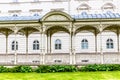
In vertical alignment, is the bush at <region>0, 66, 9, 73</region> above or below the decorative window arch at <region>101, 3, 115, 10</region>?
below

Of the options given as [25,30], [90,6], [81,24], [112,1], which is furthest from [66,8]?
[81,24]

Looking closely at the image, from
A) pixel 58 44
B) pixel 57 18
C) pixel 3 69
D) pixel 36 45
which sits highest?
pixel 57 18

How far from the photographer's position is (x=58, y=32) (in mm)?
34781

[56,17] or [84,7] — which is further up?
[84,7]

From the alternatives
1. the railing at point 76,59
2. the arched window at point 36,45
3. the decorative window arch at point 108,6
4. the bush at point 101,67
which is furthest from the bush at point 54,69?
the decorative window arch at point 108,6

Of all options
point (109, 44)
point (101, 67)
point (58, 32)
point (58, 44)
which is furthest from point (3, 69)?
point (109, 44)

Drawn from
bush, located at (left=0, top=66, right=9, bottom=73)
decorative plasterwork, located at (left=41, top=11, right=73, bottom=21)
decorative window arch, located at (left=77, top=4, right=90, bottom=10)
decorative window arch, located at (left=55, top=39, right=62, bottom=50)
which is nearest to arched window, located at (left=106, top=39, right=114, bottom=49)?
decorative window arch, located at (left=77, top=4, right=90, bottom=10)

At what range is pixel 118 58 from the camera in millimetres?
26531

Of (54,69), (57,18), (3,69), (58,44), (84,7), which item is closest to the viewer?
(54,69)

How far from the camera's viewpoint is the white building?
26.5 meters

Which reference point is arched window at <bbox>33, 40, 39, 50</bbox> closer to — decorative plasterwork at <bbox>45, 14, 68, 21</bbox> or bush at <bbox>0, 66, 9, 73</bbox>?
decorative plasterwork at <bbox>45, 14, 68, 21</bbox>

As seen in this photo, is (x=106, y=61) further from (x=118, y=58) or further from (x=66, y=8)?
(x=66, y=8)

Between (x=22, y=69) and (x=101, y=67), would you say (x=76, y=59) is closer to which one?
(x=101, y=67)

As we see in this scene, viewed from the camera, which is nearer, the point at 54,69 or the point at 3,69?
the point at 54,69
